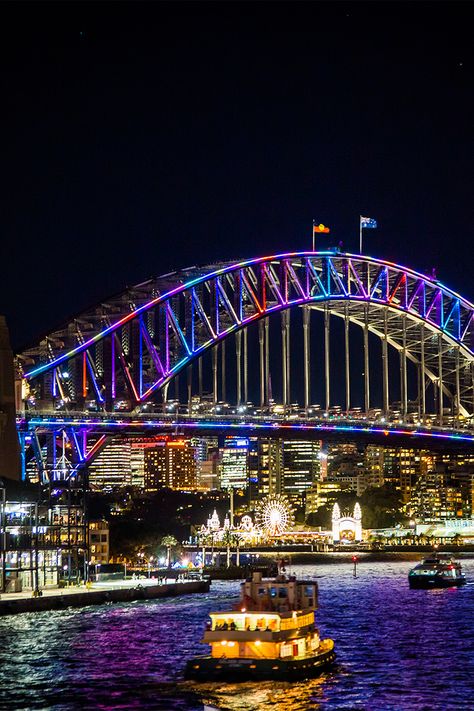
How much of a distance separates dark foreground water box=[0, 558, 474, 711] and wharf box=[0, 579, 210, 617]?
1.55 metres

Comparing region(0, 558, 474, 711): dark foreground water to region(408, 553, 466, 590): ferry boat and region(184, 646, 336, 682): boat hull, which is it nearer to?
region(184, 646, 336, 682): boat hull

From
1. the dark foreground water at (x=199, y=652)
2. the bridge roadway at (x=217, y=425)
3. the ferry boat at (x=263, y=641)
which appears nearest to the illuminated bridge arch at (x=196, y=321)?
the bridge roadway at (x=217, y=425)

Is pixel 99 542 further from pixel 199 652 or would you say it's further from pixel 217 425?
pixel 199 652

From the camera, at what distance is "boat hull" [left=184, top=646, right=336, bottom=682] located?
153 feet

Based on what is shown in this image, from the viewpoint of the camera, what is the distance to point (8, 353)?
9144 centimetres

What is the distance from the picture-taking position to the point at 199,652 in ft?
184

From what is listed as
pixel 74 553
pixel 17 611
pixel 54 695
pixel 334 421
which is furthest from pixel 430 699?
pixel 334 421

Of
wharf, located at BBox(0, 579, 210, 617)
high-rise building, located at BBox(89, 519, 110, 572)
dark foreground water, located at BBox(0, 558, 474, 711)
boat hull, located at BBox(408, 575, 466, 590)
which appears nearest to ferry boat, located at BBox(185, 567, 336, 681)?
dark foreground water, located at BBox(0, 558, 474, 711)

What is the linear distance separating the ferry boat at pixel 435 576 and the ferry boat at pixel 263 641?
155 ft

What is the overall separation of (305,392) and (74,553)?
108ft

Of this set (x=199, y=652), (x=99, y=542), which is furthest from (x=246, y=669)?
(x=99, y=542)

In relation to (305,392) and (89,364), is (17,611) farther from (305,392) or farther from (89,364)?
(305,392)

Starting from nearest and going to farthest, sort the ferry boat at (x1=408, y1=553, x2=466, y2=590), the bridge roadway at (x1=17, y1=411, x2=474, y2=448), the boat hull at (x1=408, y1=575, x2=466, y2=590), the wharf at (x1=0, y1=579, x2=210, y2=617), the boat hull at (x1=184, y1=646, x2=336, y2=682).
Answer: the boat hull at (x1=184, y1=646, x2=336, y2=682) < the wharf at (x1=0, y1=579, x2=210, y2=617) < the boat hull at (x1=408, y1=575, x2=466, y2=590) < the ferry boat at (x1=408, y1=553, x2=466, y2=590) < the bridge roadway at (x1=17, y1=411, x2=474, y2=448)

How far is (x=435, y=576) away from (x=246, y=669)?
51.7 meters
